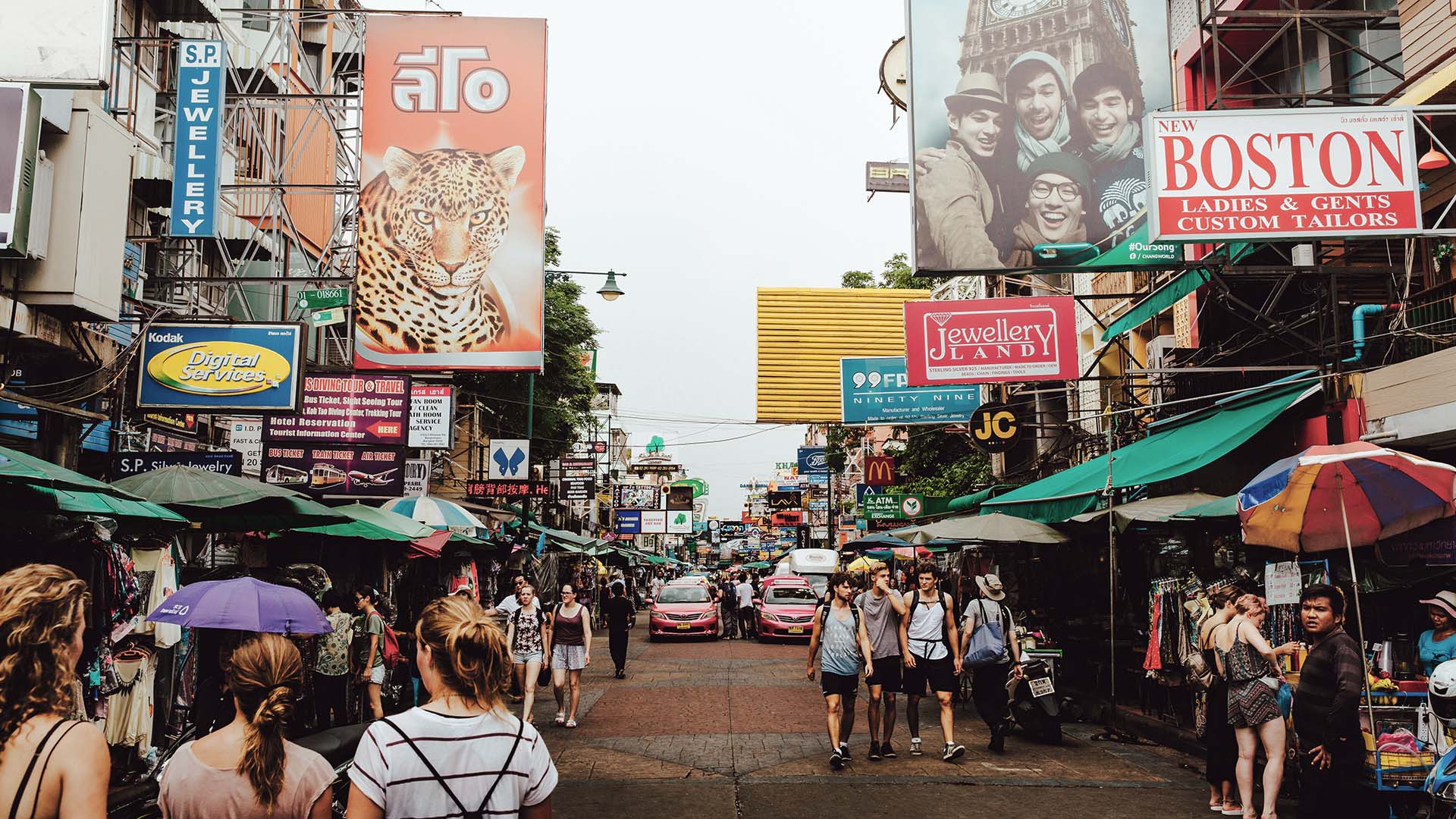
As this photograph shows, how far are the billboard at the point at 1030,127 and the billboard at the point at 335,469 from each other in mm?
9651

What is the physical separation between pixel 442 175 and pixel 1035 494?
35.9 feet

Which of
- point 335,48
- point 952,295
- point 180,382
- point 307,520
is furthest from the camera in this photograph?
point 952,295

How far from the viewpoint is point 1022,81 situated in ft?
53.7

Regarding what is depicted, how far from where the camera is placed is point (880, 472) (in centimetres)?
3447

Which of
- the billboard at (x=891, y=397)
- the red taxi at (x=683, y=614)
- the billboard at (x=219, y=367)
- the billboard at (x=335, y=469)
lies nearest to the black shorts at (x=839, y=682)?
the billboard at (x=219, y=367)

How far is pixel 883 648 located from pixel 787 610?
1792 cm

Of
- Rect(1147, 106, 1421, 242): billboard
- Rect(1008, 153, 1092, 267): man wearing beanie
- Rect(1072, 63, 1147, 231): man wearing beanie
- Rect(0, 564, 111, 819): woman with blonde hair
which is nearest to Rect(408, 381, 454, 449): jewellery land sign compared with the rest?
Rect(1008, 153, 1092, 267): man wearing beanie

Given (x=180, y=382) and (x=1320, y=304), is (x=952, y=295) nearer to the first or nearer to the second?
(x=1320, y=304)

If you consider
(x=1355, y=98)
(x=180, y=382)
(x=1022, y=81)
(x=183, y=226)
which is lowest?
(x=180, y=382)

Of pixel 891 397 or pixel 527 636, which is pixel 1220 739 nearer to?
pixel 527 636

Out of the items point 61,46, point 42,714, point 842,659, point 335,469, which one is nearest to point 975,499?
point 335,469

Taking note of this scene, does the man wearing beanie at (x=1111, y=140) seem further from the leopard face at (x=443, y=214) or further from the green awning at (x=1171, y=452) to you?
the leopard face at (x=443, y=214)

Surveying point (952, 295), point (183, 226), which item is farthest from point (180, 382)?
point (952, 295)

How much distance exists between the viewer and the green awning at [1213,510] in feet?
36.2
